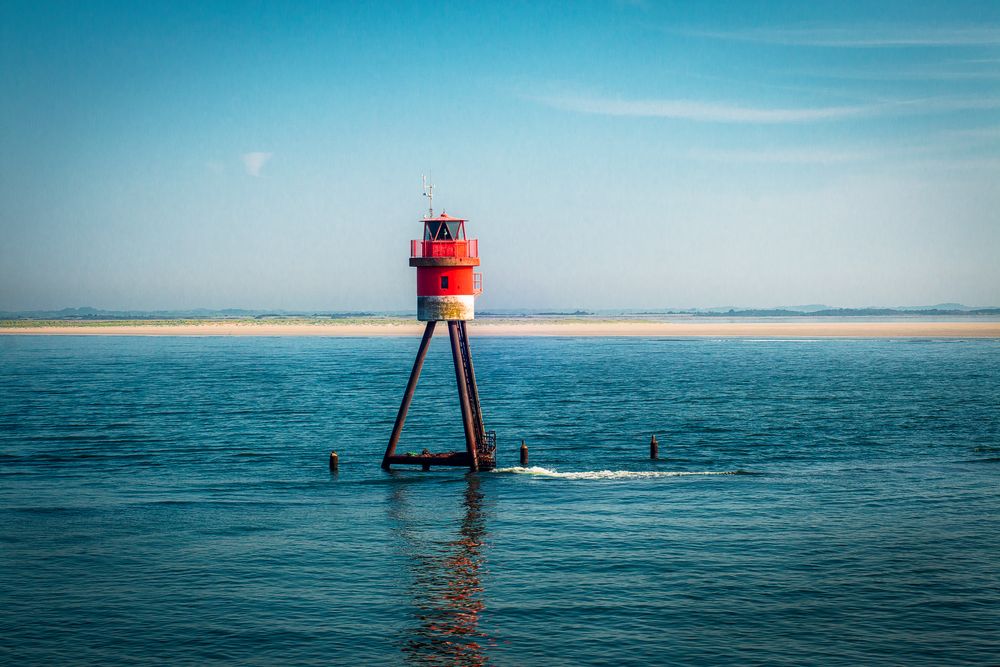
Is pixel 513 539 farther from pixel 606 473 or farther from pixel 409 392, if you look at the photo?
pixel 409 392

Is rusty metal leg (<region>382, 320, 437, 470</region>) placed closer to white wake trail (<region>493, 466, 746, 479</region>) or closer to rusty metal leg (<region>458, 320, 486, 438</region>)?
rusty metal leg (<region>458, 320, 486, 438</region>)

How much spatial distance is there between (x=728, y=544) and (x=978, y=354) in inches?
4082

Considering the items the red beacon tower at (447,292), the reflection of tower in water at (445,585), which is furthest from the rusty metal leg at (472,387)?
the reflection of tower in water at (445,585)

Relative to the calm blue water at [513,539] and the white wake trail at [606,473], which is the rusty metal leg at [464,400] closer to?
the calm blue water at [513,539]

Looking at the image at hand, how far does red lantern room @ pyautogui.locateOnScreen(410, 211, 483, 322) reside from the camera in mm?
36125

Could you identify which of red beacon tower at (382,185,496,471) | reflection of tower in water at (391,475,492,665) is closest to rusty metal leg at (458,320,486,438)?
red beacon tower at (382,185,496,471)

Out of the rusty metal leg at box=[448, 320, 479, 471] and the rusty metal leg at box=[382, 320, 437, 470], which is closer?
the rusty metal leg at box=[382, 320, 437, 470]

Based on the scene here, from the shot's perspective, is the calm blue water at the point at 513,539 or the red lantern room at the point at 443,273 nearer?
the calm blue water at the point at 513,539

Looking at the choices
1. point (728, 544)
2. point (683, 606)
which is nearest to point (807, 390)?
point (728, 544)

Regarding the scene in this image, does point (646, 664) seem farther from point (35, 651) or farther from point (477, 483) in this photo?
point (477, 483)

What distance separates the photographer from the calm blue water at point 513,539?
787 inches

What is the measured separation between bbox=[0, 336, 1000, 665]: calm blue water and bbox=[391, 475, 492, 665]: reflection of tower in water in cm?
9

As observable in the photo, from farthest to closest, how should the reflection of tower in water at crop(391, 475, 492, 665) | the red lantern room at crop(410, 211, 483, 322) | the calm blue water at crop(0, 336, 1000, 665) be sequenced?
the red lantern room at crop(410, 211, 483, 322)
the calm blue water at crop(0, 336, 1000, 665)
the reflection of tower in water at crop(391, 475, 492, 665)

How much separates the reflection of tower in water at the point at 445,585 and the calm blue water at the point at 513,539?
0.28 feet
